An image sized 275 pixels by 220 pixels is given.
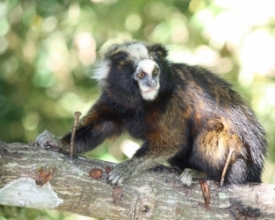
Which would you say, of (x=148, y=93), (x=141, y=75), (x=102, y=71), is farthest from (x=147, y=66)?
(x=102, y=71)

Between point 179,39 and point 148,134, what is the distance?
2194mm

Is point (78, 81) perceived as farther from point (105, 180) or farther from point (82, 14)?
point (105, 180)

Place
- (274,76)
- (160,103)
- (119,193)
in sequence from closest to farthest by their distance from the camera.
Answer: (119,193), (160,103), (274,76)

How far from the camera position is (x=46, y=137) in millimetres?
3570

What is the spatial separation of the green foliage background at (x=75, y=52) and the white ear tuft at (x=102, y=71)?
1.28 metres

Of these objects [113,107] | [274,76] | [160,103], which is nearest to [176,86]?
[160,103]

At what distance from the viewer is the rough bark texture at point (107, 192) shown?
9.93ft

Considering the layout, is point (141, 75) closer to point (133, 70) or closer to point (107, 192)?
point (133, 70)

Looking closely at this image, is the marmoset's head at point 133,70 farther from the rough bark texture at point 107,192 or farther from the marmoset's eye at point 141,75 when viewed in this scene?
the rough bark texture at point 107,192

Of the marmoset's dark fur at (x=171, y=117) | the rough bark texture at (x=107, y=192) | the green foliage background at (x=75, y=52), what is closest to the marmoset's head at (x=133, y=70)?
the marmoset's dark fur at (x=171, y=117)

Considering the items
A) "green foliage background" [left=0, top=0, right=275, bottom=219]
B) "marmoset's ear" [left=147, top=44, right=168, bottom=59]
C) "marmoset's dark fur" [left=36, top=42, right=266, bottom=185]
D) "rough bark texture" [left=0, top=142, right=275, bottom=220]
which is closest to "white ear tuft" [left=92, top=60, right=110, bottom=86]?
"marmoset's dark fur" [left=36, top=42, right=266, bottom=185]

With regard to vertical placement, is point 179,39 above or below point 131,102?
above

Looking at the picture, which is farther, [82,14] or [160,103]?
[82,14]

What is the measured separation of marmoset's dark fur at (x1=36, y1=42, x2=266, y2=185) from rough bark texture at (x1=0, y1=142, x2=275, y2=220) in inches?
11.8
